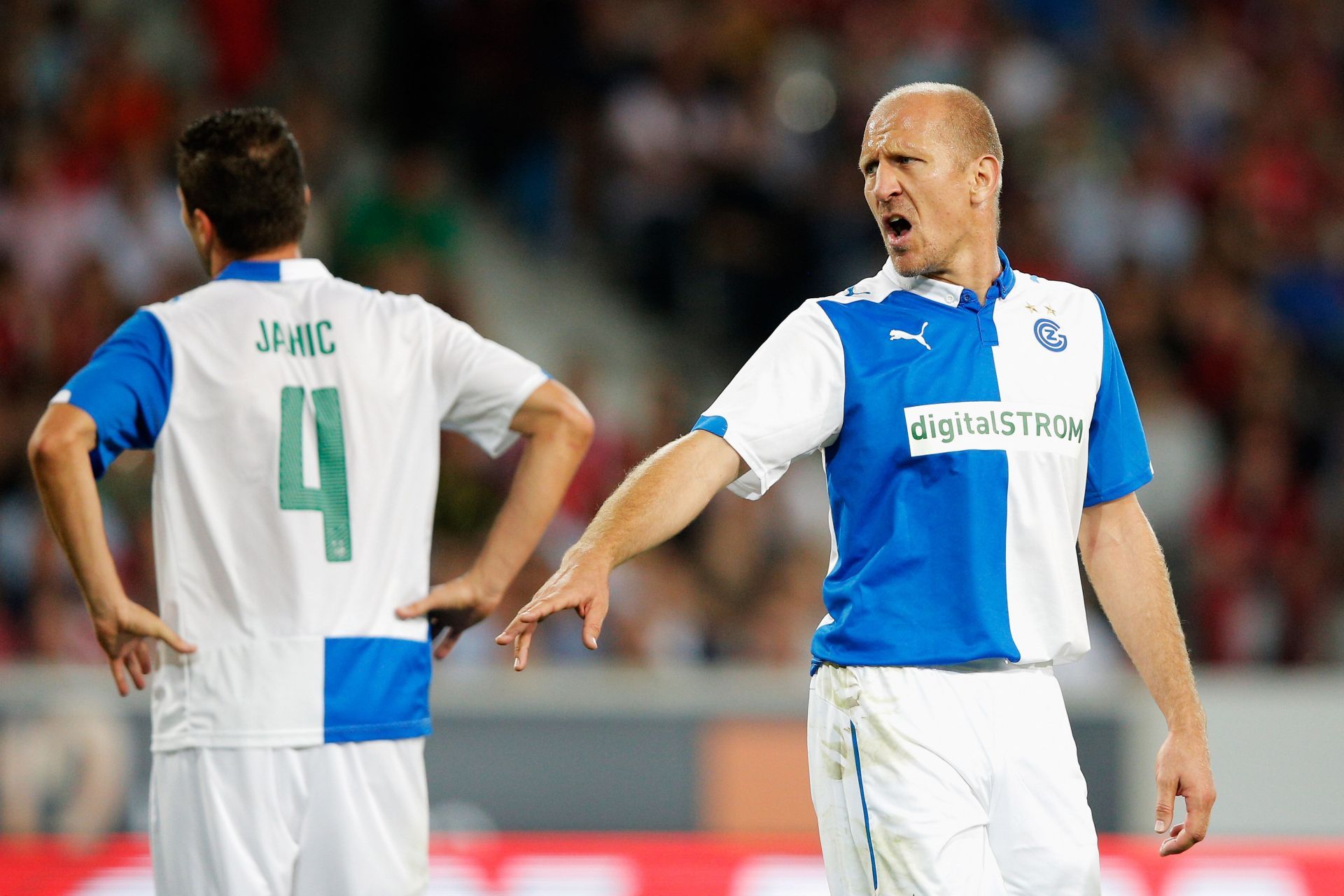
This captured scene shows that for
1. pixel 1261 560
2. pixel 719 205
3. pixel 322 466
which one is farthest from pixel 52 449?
pixel 1261 560

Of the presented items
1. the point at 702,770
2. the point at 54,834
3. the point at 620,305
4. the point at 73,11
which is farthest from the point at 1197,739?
→ the point at 73,11

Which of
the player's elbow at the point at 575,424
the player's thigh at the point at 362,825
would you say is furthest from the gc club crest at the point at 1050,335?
the player's thigh at the point at 362,825

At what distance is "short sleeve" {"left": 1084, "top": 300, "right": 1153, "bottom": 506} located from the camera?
12.4 feet

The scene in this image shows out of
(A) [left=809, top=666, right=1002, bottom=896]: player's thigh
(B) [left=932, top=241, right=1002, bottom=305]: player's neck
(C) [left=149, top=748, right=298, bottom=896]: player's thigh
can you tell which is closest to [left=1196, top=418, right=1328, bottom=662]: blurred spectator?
(B) [left=932, top=241, right=1002, bottom=305]: player's neck

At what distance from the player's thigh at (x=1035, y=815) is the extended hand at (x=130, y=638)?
1861 millimetres

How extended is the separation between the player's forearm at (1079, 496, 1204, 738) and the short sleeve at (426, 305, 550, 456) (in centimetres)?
144

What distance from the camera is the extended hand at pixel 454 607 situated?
13.3ft

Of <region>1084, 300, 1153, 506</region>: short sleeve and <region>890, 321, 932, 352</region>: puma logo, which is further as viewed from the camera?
<region>1084, 300, 1153, 506</region>: short sleeve

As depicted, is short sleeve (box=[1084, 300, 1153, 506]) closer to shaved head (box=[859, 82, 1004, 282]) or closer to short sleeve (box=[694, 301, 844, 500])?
shaved head (box=[859, 82, 1004, 282])

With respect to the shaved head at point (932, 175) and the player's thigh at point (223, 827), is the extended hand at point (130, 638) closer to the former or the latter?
the player's thigh at point (223, 827)

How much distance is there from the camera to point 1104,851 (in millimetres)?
5672

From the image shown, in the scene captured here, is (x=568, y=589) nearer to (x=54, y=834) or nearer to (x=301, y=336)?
(x=301, y=336)

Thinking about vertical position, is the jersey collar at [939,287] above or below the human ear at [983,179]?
below

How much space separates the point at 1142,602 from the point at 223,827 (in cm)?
213
